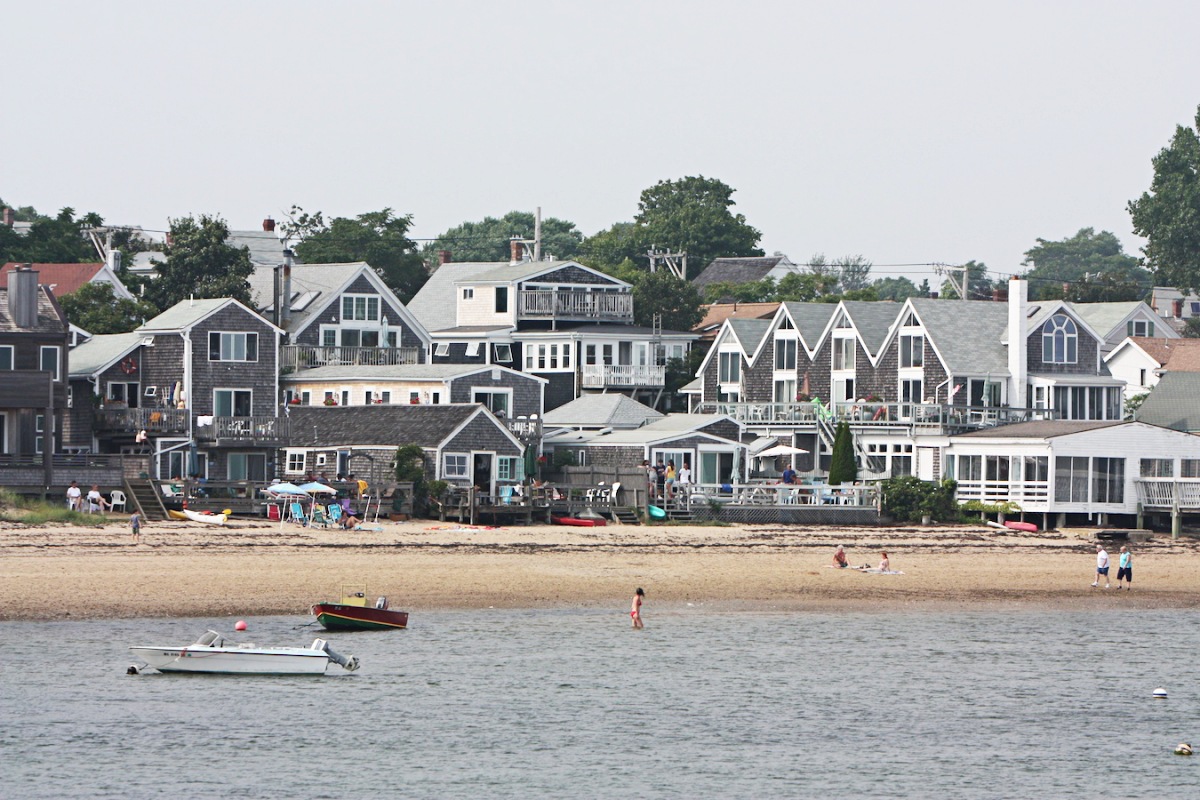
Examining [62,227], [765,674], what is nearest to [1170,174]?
[62,227]

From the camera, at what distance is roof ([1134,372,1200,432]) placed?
3516 inches

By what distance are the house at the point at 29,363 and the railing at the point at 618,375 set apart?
3087 cm

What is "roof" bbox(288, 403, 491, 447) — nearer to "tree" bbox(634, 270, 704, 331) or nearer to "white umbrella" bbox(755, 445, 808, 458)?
"white umbrella" bbox(755, 445, 808, 458)

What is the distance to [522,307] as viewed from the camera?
98.1m

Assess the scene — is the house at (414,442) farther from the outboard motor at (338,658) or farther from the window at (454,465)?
the outboard motor at (338,658)

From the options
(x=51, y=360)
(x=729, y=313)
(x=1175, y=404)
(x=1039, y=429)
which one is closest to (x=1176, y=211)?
(x=729, y=313)

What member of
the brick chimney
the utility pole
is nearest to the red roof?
the brick chimney

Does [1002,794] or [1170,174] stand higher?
[1170,174]

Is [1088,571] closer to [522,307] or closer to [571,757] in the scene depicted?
[571,757]

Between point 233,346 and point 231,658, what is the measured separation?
33447 millimetres

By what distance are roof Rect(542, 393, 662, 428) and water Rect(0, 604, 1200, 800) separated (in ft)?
99.7

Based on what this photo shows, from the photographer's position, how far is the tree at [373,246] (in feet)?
417

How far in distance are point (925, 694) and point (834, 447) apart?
36.7 meters

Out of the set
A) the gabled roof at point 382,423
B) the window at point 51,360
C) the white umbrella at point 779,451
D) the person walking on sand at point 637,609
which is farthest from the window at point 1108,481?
the window at point 51,360
